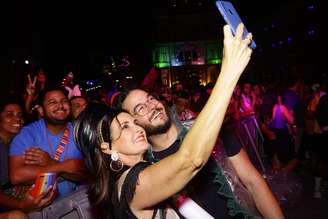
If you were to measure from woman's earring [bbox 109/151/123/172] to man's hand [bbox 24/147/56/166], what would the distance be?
5.00ft

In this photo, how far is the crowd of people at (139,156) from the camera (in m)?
1.51

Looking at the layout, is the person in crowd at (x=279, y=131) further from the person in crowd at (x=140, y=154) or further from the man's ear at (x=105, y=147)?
the man's ear at (x=105, y=147)

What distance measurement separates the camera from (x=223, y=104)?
1474 mm

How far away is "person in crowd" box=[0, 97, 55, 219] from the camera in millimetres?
2834

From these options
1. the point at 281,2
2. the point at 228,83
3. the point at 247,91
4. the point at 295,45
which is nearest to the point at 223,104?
the point at 228,83

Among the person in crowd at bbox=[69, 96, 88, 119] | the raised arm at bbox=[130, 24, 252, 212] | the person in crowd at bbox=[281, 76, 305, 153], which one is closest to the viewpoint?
the raised arm at bbox=[130, 24, 252, 212]

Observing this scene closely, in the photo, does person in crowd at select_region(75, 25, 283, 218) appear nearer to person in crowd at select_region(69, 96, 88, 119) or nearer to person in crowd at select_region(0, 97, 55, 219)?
person in crowd at select_region(0, 97, 55, 219)

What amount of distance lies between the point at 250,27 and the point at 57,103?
3805 cm

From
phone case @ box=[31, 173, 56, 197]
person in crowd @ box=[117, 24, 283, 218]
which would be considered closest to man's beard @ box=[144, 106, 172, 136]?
person in crowd @ box=[117, 24, 283, 218]

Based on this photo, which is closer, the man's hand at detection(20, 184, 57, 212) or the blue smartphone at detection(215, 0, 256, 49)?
the blue smartphone at detection(215, 0, 256, 49)

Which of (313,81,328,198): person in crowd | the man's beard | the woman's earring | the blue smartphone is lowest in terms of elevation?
(313,81,328,198): person in crowd

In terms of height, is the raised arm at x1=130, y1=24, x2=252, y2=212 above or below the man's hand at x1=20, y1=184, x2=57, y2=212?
above

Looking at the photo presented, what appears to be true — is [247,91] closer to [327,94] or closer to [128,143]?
[327,94]

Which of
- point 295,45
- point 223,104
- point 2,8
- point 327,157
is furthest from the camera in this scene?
point 295,45
